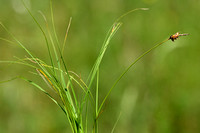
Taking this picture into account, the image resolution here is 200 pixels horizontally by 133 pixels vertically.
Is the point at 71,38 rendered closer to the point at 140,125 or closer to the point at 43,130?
the point at 43,130

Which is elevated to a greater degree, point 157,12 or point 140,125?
point 157,12

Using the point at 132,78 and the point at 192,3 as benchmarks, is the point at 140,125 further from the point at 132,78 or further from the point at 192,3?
the point at 192,3

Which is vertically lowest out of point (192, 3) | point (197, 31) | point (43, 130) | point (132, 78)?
point (43, 130)

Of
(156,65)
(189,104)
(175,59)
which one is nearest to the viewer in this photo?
(189,104)

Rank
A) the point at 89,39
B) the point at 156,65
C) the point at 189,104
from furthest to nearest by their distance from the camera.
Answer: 1. the point at 89,39
2. the point at 156,65
3. the point at 189,104

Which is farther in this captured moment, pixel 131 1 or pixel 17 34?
pixel 17 34

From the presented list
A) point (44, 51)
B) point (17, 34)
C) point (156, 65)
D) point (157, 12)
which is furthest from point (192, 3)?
point (17, 34)

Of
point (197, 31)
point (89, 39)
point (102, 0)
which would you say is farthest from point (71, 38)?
point (197, 31)
